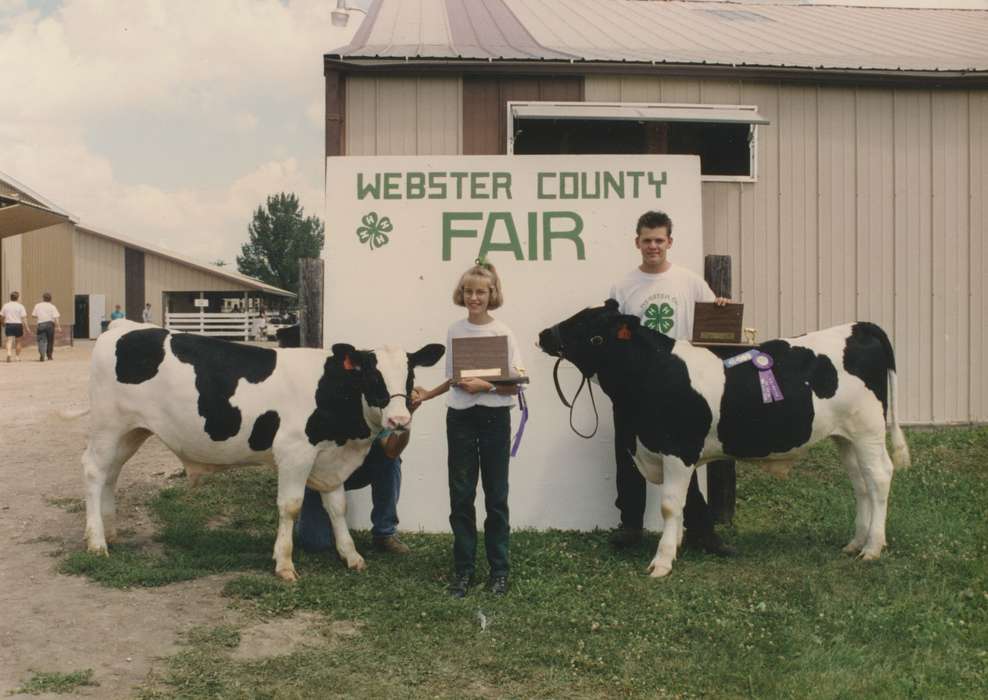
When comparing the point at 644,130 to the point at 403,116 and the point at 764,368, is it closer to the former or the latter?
the point at 403,116

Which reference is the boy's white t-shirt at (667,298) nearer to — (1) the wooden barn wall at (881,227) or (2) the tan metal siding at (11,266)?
(1) the wooden barn wall at (881,227)

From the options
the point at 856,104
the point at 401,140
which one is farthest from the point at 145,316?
the point at 856,104

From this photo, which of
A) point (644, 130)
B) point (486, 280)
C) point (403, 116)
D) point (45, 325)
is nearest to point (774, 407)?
point (486, 280)

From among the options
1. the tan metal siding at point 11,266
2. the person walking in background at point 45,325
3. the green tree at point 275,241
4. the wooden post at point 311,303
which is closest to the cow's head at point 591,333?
the wooden post at point 311,303

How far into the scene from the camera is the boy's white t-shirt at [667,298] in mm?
5504

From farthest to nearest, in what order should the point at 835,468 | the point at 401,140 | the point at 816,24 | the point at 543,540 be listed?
1. the point at 816,24
2. the point at 401,140
3. the point at 835,468
4. the point at 543,540

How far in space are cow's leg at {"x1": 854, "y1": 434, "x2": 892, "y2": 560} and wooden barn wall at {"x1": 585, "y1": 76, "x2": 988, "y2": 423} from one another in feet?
14.8

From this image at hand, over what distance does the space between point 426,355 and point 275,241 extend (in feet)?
241

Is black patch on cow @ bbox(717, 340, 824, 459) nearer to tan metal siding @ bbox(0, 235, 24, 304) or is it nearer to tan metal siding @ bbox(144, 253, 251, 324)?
tan metal siding @ bbox(0, 235, 24, 304)

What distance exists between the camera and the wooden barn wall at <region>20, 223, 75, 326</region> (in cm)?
2981

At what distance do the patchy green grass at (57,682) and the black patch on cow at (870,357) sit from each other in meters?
4.40

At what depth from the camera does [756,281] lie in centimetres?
981

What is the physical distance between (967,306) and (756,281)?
2422 mm

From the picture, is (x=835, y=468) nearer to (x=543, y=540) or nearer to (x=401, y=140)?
(x=543, y=540)
